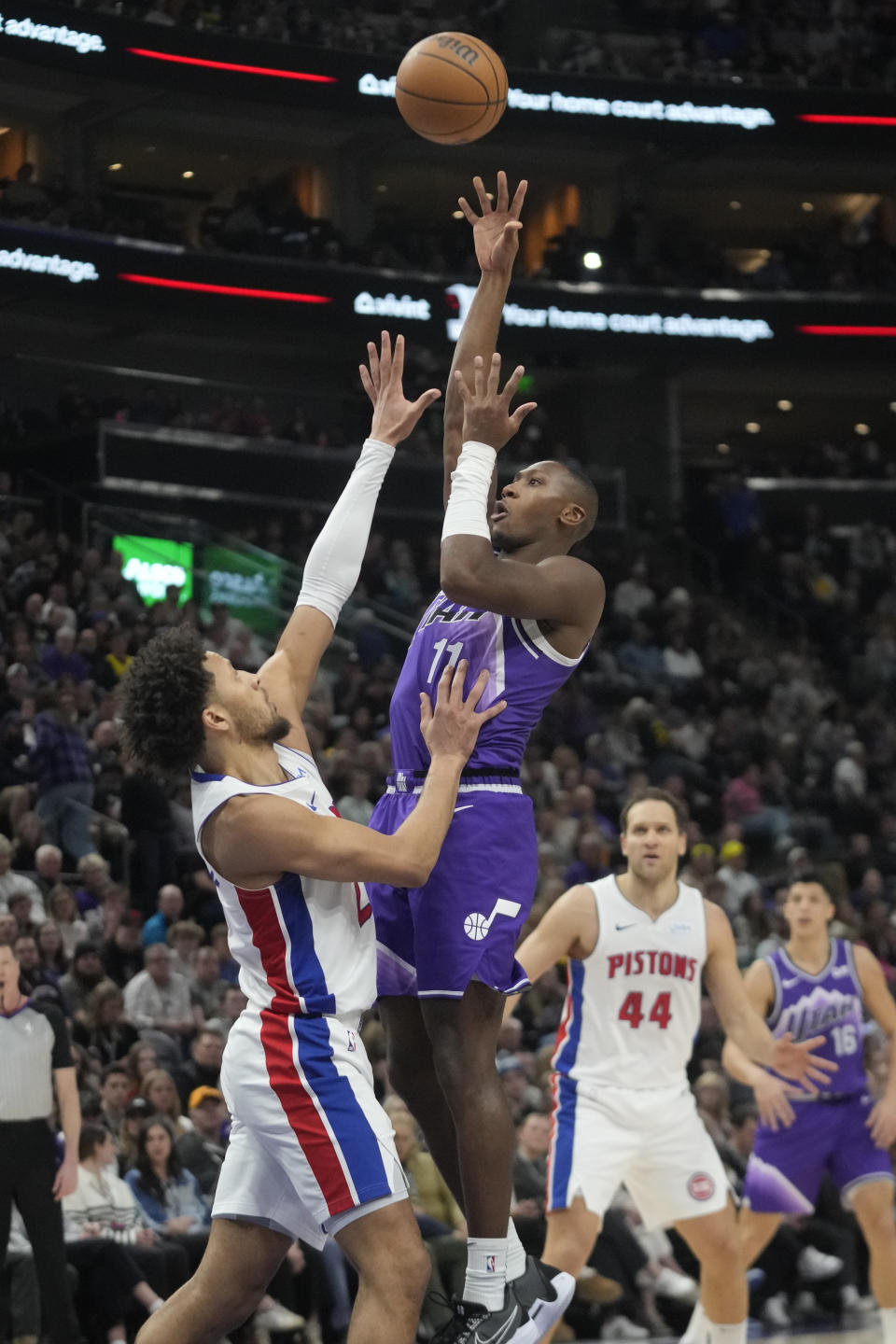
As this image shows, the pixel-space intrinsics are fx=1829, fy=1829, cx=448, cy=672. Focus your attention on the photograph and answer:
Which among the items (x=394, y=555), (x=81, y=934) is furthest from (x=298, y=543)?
(x=81, y=934)

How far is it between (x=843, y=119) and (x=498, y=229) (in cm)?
2336

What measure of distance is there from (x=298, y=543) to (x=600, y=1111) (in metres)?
14.2

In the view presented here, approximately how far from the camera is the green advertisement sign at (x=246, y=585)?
733 inches

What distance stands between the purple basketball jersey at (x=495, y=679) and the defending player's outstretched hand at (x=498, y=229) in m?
1.07

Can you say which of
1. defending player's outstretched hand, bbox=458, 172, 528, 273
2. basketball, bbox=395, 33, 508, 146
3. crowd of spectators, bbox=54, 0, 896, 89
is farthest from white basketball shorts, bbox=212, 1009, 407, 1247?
crowd of spectators, bbox=54, 0, 896, 89

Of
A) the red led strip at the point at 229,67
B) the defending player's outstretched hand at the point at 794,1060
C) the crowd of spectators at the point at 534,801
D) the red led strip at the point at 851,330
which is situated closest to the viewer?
the defending player's outstretched hand at the point at 794,1060

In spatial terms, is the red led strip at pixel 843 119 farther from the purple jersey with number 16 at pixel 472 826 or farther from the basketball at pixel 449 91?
the purple jersey with number 16 at pixel 472 826

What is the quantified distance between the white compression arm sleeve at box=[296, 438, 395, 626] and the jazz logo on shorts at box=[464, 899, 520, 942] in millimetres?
1100

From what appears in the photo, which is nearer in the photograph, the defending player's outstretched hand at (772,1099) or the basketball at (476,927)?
the basketball at (476,927)

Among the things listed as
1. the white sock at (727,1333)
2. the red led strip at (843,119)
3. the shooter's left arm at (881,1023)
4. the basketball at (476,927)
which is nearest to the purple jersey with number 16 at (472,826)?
the basketball at (476,927)

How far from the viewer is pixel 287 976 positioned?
4.77 meters

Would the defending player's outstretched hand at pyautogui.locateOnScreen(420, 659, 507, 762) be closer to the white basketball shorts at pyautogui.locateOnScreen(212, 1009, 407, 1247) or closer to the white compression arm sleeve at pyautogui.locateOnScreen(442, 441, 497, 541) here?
the white compression arm sleeve at pyautogui.locateOnScreen(442, 441, 497, 541)

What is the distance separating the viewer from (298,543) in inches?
832

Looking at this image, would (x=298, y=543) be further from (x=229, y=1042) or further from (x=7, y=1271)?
(x=229, y=1042)
